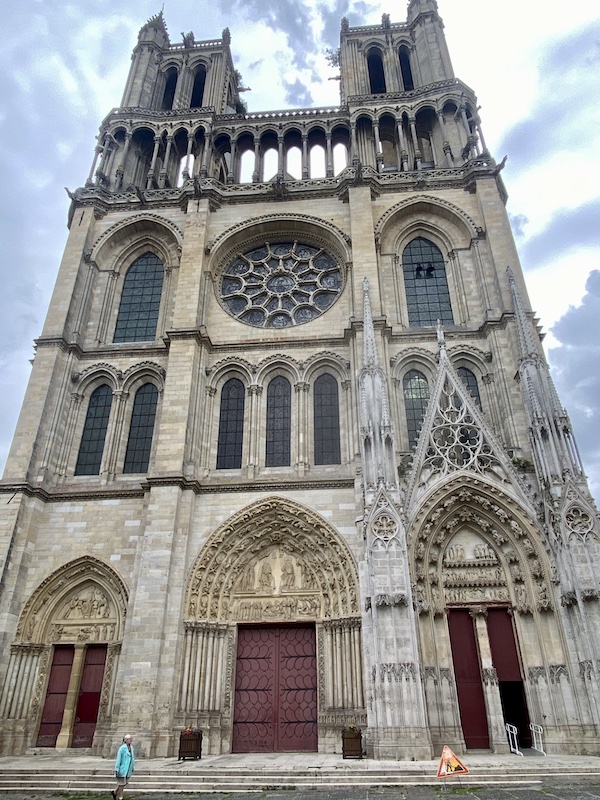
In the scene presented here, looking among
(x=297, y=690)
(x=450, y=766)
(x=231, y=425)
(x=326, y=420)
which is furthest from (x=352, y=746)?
(x=231, y=425)

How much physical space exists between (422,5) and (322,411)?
23.7 m

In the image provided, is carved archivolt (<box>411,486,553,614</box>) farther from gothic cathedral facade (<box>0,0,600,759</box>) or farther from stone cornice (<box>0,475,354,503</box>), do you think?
stone cornice (<box>0,475,354,503</box>)

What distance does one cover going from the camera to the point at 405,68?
28531mm

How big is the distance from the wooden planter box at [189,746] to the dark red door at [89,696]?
341 centimetres

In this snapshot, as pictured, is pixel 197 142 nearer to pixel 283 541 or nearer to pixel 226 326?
pixel 226 326

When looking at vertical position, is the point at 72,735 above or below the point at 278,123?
below

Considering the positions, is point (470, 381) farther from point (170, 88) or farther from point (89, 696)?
point (170, 88)

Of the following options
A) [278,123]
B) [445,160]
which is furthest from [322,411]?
[278,123]

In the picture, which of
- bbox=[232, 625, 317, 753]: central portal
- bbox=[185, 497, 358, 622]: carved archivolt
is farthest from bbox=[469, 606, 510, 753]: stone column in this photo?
bbox=[232, 625, 317, 753]: central portal

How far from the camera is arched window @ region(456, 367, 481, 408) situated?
59.6 feet

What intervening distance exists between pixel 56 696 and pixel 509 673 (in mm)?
11926

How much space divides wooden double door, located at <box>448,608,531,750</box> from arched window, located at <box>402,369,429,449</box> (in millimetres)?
5370

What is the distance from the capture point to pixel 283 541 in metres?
16.3

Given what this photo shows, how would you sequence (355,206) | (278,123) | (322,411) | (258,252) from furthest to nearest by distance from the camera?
(278,123), (258,252), (355,206), (322,411)
